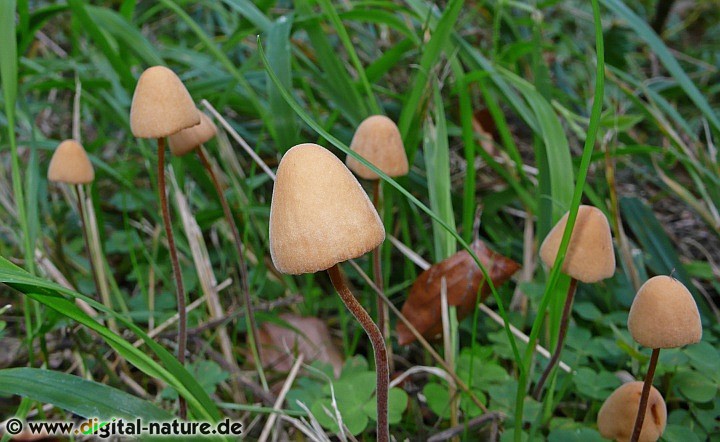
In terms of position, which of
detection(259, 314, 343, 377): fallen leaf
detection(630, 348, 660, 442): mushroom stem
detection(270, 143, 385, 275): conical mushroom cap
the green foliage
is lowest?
Answer: detection(259, 314, 343, 377): fallen leaf

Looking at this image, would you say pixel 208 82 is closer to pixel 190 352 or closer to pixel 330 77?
pixel 330 77

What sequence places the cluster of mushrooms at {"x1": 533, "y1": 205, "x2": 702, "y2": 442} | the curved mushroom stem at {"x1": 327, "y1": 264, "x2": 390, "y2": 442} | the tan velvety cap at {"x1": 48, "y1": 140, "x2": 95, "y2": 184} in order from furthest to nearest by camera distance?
the tan velvety cap at {"x1": 48, "y1": 140, "x2": 95, "y2": 184}, the cluster of mushrooms at {"x1": 533, "y1": 205, "x2": 702, "y2": 442}, the curved mushroom stem at {"x1": 327, "y1": 264, "x2": 390, "y2": 442}

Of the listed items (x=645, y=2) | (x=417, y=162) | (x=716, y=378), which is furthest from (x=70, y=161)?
(x=645, y=2)

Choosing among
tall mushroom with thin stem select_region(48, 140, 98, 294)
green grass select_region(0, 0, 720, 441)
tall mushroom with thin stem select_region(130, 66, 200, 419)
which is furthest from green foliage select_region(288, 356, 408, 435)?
tall mushroom with thin stem select_region(48, 140, 98, 294)

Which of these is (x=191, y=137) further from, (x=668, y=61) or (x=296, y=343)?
(x=668, y=61)

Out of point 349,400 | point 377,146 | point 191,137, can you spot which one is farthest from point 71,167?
point 349,400

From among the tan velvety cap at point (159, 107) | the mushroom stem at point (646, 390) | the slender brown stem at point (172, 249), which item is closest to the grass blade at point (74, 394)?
the slender brown stem at point (172, 249)

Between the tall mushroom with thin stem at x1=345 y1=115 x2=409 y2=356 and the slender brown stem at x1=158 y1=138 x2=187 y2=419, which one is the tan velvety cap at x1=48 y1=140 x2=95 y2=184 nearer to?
the slender brown stem at x1=158 y1=138 x2=187 y2=419
